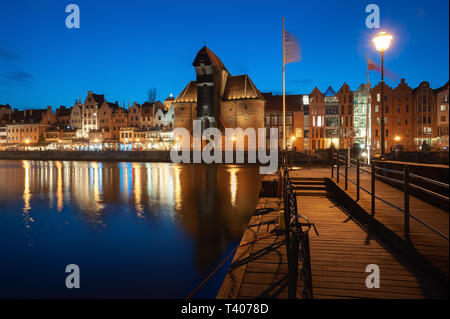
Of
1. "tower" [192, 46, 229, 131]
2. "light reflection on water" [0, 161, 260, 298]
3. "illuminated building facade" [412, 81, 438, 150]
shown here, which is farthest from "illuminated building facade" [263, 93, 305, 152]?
"light reflection on water" [0, 161, 260, 298]

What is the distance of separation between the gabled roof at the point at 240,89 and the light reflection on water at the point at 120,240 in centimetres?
3991

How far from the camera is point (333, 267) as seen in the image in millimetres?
5051

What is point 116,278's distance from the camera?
27.8ft

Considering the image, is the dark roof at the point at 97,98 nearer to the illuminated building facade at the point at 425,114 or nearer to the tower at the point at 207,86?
the tower at the point at 207,86

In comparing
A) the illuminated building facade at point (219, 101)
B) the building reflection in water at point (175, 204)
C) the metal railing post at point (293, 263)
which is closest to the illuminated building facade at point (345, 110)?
the illuminated building facade at point (219, 101)

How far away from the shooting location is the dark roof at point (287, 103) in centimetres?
6148

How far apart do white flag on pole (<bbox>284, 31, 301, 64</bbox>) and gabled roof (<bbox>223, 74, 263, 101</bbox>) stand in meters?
44.0

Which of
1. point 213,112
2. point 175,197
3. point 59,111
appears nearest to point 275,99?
point 213,112

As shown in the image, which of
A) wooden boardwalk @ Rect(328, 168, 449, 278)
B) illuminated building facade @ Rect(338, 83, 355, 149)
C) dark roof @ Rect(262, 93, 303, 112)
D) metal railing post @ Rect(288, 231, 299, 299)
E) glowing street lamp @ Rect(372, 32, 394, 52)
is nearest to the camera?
metal railing post @ Rect(288, 231, 299, 299)

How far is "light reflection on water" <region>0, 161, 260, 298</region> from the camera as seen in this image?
816cm

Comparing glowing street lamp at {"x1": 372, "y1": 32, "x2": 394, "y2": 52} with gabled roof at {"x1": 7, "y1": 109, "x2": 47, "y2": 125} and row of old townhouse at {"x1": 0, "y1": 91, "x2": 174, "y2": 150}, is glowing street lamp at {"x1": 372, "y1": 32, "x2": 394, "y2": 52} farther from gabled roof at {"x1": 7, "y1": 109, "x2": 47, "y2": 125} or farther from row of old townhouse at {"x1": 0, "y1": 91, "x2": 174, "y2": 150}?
gabled roof at {"x1": 7, "y1": 109, "x2": 47, "y2": 125}

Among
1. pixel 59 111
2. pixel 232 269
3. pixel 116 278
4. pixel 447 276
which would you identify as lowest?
pixel 116 278

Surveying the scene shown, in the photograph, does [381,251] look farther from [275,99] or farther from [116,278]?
[275,99]
